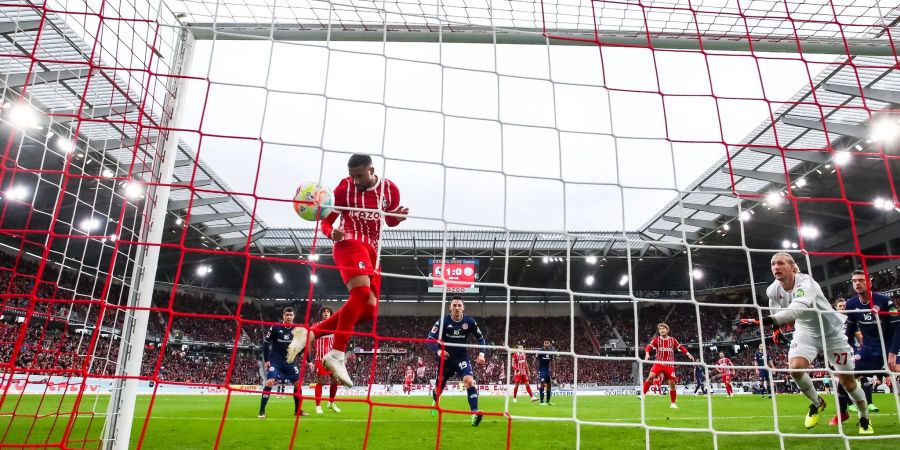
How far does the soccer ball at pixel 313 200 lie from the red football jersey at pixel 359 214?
27cm

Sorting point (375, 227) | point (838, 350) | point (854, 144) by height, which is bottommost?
point (838, 350)

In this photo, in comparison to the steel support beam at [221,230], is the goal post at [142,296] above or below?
below

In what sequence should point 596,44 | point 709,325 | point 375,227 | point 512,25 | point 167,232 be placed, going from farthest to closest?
point 709,325, point 167,232, point 512,25, point 596,44, point 375,227

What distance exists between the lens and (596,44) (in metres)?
4.66

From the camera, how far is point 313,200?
3732 millimetres

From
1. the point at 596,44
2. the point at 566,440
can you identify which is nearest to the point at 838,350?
the point at 566,440

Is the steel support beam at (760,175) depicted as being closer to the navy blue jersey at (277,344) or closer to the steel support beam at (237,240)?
the navy blue jersey at (277,344)

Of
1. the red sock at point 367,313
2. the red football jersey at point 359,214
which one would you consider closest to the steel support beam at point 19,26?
the red football jersey at point 359,214

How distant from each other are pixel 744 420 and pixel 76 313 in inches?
1037

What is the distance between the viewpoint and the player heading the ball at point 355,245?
3.96 metres

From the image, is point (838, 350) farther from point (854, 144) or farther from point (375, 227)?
point (854, 144)

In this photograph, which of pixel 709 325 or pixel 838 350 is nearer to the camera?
pixel 838 350

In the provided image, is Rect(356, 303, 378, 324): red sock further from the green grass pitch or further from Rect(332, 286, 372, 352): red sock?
the green grass pitch

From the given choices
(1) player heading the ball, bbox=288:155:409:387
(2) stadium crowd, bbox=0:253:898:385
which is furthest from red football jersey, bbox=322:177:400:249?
(2) stadium crowd, bbox=0:253:898:385
